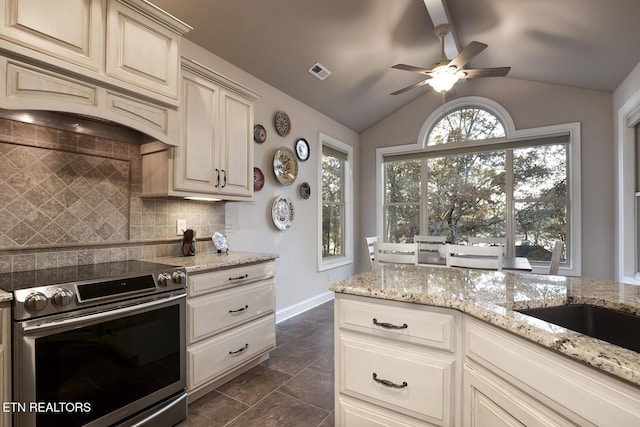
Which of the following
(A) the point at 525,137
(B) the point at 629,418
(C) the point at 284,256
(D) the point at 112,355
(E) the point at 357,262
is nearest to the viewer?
(B) the point at 629,418

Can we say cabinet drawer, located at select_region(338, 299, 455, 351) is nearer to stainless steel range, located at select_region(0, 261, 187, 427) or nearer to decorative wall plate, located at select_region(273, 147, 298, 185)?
stainless steel range, located at select_region(0, 261, 187, 427)

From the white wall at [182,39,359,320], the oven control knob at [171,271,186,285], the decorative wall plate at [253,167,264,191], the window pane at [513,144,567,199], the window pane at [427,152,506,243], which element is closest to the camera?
the oven control knob at [171,271,186,285]

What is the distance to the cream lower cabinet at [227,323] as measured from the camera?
1.94 m

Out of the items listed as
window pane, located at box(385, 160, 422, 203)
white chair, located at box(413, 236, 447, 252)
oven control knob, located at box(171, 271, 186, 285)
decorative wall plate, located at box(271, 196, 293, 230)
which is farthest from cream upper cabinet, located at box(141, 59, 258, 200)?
window pane, located at box(385, 160, 422, 203)

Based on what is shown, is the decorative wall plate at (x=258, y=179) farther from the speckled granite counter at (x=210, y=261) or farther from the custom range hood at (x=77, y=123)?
the custom range hood at (x=77, y=123)

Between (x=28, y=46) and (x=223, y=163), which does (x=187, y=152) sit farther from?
(x=28, y=46)

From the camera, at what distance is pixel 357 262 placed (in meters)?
5.34

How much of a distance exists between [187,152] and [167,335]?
4.12 ft

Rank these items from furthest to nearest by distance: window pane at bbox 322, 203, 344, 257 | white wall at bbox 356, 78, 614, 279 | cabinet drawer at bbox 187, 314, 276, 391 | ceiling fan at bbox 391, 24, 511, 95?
window pane at bbox 322, 203, 344, 257, white wall at bbox 356, 78, 614, 279, ceiling fan at bbox 391, 24, 511, 95, cabinet drawer at bbox 187, 314, 276, 391

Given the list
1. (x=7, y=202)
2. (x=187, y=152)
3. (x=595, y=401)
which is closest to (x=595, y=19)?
(x=595, y=401)

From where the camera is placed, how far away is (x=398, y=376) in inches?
48.8

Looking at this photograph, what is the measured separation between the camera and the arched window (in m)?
4.41

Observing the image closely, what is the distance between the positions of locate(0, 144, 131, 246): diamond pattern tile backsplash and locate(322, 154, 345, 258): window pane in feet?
Result: 9.29

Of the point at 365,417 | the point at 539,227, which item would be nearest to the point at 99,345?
the point at 365,417
